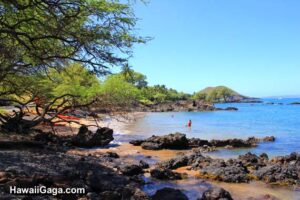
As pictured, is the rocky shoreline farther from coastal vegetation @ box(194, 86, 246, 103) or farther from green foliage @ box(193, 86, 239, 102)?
coastal vegetation @ box(194, 86, 246, 103)

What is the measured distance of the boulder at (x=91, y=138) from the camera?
25442 mm

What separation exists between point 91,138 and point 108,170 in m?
11.0

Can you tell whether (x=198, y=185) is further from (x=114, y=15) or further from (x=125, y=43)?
(x=114, y=15)

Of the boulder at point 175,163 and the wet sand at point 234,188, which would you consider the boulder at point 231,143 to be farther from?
the wet sand at point 234,188

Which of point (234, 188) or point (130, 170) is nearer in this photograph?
point (234, 188)

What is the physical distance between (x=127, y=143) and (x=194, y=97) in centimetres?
14239

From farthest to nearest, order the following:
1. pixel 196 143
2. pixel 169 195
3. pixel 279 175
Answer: pixel 196 143 < pixel 279 175 < pixel 169 195

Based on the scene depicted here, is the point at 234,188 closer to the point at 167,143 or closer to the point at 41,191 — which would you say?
the point at 41,191

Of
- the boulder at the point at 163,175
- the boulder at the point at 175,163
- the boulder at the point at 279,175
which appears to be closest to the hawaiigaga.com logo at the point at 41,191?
the boulder at the point at 163,175

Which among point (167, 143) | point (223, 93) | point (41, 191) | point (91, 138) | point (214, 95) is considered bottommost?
point (167, 143)

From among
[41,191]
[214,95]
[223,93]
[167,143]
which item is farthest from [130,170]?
[223,93]

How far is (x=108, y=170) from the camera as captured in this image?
1533 cm

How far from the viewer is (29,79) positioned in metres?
18.2

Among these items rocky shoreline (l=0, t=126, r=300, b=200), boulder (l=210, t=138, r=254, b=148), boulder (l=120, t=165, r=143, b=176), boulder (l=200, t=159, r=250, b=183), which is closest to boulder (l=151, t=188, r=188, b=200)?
rocky shoreline (l=0, t=126, r=300, b=200)
